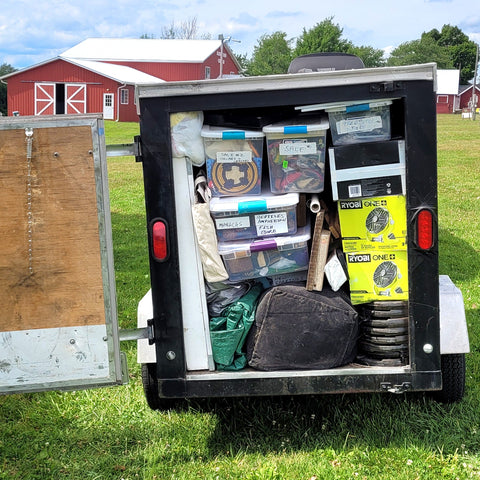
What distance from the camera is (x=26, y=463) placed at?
4090mm

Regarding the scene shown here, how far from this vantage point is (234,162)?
388 cm

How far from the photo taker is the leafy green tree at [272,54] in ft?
295

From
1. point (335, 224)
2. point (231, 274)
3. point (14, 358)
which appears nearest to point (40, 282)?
point (14, 358)

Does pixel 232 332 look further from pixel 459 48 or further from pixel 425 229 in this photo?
pixel 459 48

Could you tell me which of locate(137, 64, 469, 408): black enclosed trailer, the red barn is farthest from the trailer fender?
the red barn

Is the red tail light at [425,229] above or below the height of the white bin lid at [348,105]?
below

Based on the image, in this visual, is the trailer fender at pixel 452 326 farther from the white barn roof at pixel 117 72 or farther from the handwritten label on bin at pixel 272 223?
the white barn roof at pixel 117 72

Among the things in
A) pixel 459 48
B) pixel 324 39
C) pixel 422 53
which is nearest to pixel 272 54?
pixel 324 39

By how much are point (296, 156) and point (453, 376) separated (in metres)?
1.62

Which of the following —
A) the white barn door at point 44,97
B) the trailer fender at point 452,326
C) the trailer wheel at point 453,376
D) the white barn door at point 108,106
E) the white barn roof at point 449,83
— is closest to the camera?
the trailer fender at point 452,326

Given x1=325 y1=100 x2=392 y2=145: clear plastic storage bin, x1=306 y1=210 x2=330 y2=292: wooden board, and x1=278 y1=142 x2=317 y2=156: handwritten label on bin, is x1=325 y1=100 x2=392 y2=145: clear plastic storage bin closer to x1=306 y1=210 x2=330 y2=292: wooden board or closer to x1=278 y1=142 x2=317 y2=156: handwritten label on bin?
x1=278 y1=142 x2=317 y2=156: handwritten label on bin

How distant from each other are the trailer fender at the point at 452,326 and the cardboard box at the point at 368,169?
837 mm

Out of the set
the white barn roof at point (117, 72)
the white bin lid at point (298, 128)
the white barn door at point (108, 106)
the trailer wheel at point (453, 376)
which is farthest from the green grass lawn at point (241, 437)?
the white barn door at point (108, 106)

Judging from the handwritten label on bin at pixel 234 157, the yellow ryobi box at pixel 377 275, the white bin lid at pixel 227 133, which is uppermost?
the white bin lid at pixel 227 133
